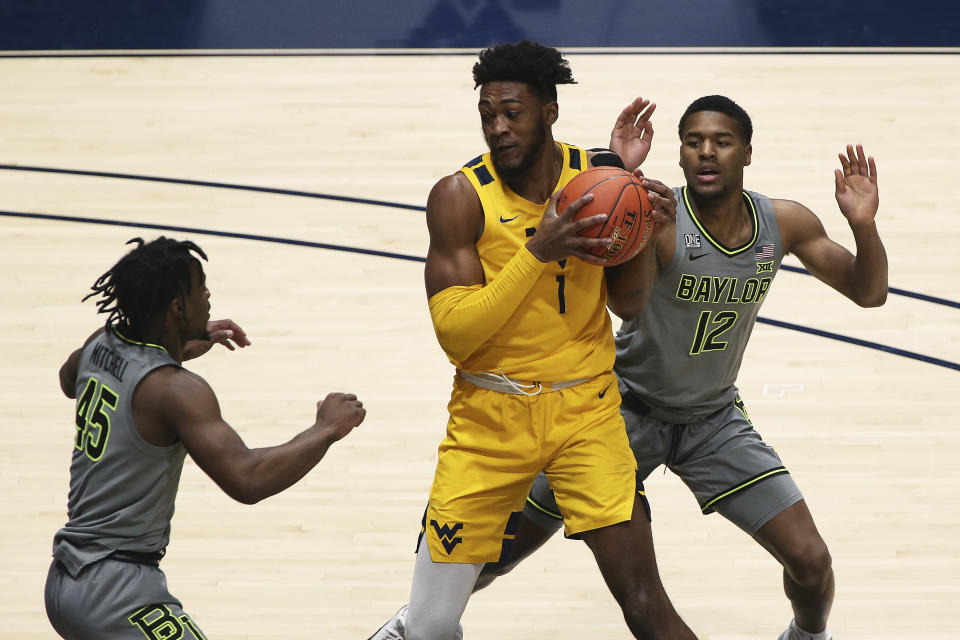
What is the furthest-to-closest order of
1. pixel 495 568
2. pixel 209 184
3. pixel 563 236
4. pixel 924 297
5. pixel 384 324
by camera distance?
pixel 209 184
pixel 924 297
pixel 384 324
pixel 495 568
pixel 563 236

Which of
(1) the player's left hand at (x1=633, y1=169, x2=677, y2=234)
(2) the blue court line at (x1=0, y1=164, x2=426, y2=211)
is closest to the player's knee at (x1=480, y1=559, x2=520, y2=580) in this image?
(1) the player's left hand at (x1=633, y1=169, x2=677, y2=234)

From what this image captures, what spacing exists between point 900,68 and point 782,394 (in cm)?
529

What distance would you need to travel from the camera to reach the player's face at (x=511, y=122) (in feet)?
11.7

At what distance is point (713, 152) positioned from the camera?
4012mm

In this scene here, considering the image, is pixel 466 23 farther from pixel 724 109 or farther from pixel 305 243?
pixel 724 109

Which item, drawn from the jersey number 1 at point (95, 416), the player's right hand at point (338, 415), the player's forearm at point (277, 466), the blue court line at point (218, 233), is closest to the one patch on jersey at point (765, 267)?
the player's right hand at point (338, 415)

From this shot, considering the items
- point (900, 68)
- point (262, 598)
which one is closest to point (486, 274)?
point (262, 598)

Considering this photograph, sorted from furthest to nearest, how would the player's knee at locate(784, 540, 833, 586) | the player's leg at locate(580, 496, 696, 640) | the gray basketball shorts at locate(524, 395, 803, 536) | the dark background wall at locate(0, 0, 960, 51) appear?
the dark background wall at locate(0, 0, 960, 51), the gray basketball shorts at locate(524, 395, 803, 536), the player's knee at locate(784, 540, 833, 586), the player's leg at locate(580, 496, 696, 640)

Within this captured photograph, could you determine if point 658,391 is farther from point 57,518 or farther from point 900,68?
point 900,68

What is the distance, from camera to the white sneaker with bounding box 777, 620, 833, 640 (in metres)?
4.28

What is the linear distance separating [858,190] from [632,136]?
772 mm

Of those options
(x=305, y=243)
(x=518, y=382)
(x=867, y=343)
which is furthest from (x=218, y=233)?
(x=518, y=382)

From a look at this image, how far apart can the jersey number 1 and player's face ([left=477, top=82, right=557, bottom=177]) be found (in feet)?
4.20

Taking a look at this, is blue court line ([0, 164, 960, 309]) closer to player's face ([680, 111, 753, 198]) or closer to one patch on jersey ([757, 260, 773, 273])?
player's face ([680, 111, 753, 198])
